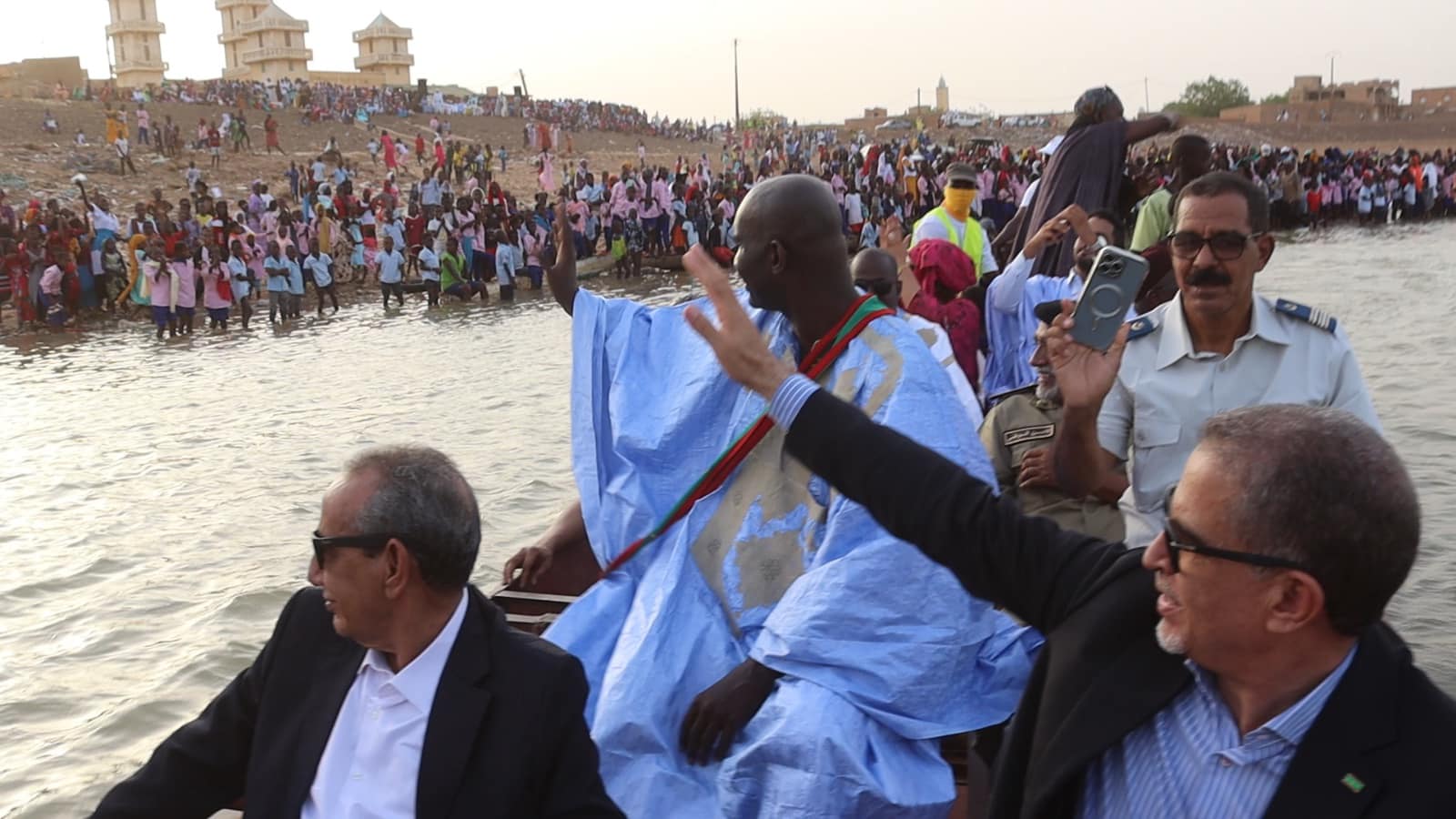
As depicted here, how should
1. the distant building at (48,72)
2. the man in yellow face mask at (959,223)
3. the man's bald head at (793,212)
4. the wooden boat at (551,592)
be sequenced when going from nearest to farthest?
the man's bald head at (793,212) → the wooden boat at (551,592) → the man in yellow face mask at (959,223) → the distant building at (48,72)

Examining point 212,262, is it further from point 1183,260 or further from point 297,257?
point 1183,260

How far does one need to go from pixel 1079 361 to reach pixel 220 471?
813 cm

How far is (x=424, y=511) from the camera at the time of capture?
2238mm

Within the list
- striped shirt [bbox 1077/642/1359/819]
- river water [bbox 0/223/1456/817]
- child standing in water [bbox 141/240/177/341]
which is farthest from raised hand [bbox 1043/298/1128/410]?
child standing in water [bbox 141/240/177/341]

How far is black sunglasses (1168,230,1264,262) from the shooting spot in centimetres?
283

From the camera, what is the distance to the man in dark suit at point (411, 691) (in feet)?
7.16

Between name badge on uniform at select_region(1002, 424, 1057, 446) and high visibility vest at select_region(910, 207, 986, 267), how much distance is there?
3.22 m

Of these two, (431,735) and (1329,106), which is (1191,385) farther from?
(1329,106)

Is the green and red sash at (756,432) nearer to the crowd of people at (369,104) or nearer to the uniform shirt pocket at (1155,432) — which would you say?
the uniform shirt pocket at (1155,432)

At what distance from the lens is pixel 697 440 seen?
344 cm

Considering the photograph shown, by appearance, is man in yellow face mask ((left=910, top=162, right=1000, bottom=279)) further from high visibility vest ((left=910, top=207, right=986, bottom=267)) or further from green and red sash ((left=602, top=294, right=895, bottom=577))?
green and red sash ((left=602, top=294, right=895, bottom=577))

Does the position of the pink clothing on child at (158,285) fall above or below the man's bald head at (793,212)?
below

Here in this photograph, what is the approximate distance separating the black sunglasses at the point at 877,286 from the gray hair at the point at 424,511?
286 cm

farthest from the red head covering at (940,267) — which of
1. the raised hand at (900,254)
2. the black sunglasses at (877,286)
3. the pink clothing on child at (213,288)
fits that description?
the pink clothing on child at (213,288)
